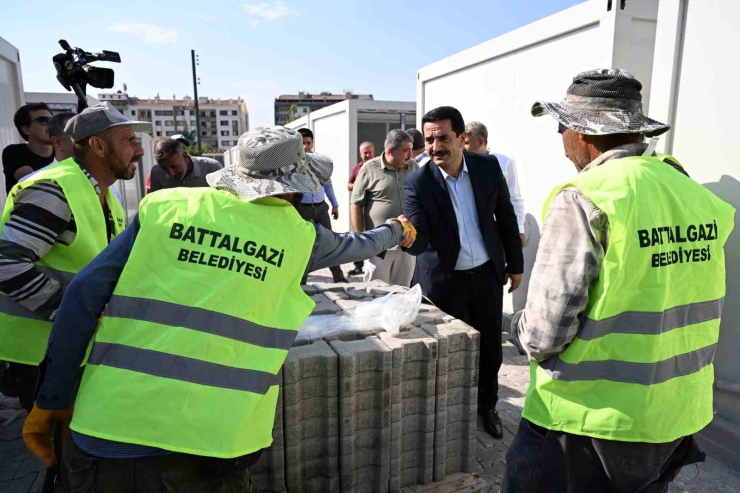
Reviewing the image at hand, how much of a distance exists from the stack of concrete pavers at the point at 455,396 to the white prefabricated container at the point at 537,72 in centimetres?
246

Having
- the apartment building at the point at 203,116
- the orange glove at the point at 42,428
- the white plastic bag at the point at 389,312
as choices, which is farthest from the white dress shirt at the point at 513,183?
the apartment building at the point at 203,116

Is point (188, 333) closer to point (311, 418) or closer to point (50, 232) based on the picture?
point (50, 232)

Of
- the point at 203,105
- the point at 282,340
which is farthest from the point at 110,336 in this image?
the point at 203,105

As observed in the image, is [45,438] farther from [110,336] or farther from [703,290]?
[703,290]

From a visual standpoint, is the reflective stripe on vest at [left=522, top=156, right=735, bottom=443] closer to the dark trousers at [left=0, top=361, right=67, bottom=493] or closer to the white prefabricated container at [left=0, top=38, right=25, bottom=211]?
the dark trousers at [left=0, top=361, right=67, bottom=493]

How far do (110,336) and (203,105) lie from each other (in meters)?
111

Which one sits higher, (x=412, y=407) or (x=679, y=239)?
(x=679, y=239)

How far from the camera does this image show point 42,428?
1.73 metres

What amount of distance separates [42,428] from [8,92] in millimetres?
4845

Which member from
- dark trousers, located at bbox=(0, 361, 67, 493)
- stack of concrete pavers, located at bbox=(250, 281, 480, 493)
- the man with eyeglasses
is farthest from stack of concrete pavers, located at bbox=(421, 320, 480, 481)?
the man with eyeglasses

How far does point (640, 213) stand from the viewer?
1.51 metres

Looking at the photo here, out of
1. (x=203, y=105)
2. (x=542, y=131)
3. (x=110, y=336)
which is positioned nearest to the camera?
(x=110, y=336)

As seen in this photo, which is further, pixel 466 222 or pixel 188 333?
pixel 466 222

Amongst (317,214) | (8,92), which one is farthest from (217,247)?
(317,214)
